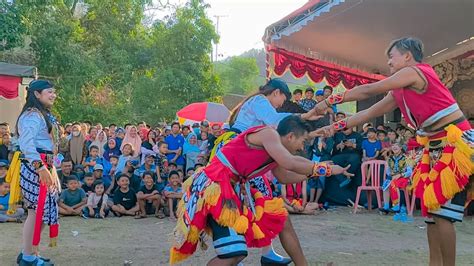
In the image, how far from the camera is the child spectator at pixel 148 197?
845cm

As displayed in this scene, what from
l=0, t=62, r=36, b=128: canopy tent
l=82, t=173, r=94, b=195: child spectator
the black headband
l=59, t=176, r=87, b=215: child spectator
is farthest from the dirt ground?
l=0, t=62, r=36, b=128: canopy tent

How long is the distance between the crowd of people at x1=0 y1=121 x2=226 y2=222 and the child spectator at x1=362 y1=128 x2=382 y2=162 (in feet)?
8.49

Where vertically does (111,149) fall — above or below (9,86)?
below

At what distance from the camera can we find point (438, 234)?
3951 mm

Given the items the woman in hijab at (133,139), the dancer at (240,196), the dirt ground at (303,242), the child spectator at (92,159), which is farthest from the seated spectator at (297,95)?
the dancer at (240,196)

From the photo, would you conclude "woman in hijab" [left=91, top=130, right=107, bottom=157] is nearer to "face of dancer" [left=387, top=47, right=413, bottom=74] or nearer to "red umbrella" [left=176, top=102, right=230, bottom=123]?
"red umbrella" [left=176, top=102, right=230, bottom=123]

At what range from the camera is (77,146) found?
973 centimetres

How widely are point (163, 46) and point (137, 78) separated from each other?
1.86 meters

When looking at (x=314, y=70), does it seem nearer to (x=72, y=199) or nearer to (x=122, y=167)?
(x=122, y=167)

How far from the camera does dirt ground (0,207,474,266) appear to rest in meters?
5.30

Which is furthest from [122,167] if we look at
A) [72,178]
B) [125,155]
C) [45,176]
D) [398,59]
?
[398,59]

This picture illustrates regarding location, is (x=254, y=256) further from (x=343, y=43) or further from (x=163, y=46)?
(x=163, y=46)

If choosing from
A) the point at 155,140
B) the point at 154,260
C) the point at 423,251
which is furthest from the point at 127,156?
the point at 423,251

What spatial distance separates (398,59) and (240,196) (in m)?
1.53
